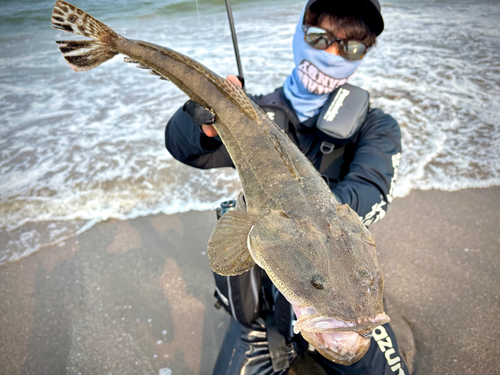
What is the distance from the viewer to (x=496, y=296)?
9.99 ft

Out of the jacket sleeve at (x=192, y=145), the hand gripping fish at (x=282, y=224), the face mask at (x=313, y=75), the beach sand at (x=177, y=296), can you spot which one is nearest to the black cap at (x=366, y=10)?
the face mask at (x=313, y=75)

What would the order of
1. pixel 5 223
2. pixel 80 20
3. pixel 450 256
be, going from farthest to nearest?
pixel 5 223 → pixel 450 256 → pixel 80 20

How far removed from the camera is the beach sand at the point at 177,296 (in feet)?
8.97

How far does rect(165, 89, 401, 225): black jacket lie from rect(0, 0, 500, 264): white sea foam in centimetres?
177

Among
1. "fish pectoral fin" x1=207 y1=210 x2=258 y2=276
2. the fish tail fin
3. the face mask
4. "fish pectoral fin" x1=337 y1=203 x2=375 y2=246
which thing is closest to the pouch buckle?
the face mask

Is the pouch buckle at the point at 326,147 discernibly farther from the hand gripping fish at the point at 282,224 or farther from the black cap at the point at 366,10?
the black cap at the point at 366,10

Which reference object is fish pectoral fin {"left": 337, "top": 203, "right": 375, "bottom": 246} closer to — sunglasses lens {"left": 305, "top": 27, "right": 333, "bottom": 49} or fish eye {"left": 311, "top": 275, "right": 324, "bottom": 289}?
fish eye {"left": 311, "top": 275, "right": 324, "bottom": 289}

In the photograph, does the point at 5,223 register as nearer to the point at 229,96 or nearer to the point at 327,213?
the point at 229,96

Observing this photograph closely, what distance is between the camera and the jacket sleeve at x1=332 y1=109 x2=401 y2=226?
223cm

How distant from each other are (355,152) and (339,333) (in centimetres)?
185

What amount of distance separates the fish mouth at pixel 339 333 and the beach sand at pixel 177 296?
1746mm

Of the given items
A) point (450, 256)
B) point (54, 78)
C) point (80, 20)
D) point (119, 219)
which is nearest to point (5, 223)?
point (119, 219)

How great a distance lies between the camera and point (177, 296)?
3.27 meters

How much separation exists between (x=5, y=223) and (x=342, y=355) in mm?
4985
